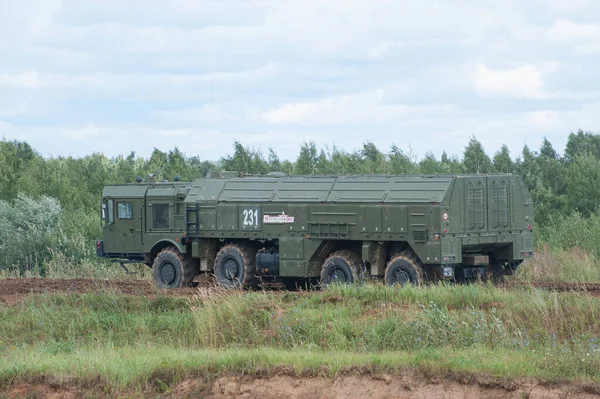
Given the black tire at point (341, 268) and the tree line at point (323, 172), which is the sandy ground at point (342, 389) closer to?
the black tire at point (341, 268)

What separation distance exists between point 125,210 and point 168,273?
2458 mm

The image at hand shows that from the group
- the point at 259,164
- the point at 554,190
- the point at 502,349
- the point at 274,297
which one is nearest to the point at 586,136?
the point at 554,190

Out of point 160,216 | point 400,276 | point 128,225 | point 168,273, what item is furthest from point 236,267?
point 400,276

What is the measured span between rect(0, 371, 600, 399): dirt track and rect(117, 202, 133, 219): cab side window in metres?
12.7

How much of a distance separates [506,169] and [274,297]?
25972mm

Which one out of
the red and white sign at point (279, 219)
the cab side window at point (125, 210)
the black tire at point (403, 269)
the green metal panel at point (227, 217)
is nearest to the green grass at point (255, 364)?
the black tire at point (403, 269)

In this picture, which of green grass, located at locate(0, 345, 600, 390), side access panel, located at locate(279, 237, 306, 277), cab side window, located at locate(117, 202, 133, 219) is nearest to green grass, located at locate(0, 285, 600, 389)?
green grass, located at locate(0, 345, 600, 390)

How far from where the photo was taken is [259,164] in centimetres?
4897

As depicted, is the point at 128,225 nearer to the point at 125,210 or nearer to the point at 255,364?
the point at 125,210

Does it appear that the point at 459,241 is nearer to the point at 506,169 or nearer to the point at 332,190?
the point at 332,190

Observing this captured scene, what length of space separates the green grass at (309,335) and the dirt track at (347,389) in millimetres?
168

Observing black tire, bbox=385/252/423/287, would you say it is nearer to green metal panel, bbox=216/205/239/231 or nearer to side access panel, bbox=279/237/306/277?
side access panel, bbox=279/237/306/277

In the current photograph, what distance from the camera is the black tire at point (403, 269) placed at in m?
22.6

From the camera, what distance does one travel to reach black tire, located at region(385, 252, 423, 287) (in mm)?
22594
